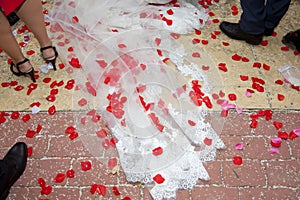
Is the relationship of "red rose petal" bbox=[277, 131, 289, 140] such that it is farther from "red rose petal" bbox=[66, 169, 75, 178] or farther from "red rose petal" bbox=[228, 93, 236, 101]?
"red rose petal" bbox=[66, 169, 75, 178]

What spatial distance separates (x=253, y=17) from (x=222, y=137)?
81 cm

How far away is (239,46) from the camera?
225 centimetres

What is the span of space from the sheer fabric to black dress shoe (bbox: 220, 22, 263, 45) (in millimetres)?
183

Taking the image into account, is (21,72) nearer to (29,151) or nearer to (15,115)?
(15,115)

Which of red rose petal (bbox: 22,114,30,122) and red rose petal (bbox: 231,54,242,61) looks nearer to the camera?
red rose petal (bbox: 22,114,30,122)

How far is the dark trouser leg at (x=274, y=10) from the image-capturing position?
2049 millimetres

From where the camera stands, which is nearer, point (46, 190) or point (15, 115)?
point (46, 190)

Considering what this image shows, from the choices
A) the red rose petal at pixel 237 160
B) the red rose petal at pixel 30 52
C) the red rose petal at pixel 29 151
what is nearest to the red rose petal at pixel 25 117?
the red rose petal at pixel 29 151

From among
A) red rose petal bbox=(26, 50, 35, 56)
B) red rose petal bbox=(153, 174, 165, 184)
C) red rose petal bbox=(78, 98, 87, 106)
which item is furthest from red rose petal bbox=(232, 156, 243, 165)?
red rose petal bbox=(26, 50, 35, 56)

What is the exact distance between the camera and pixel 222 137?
177cm

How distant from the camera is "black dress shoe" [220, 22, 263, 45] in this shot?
7.27 ft

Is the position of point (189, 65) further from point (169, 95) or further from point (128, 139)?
point (128, 139)


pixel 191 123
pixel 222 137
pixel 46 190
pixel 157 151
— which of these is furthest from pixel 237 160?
pixel 46 190

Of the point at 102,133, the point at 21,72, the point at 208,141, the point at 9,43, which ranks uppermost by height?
the point at 9,43
